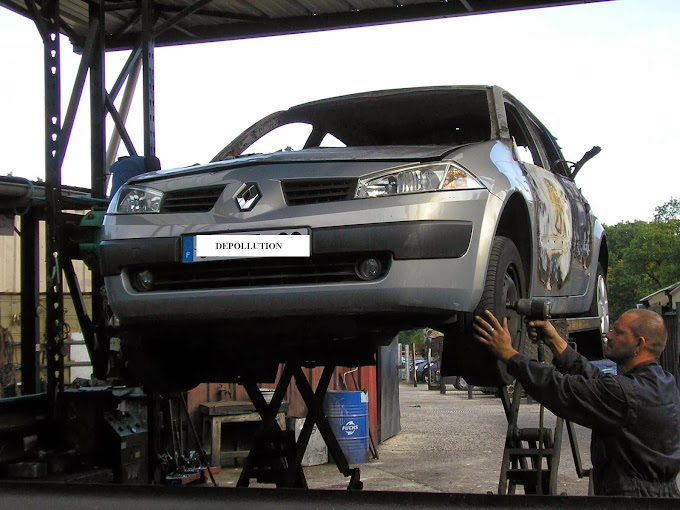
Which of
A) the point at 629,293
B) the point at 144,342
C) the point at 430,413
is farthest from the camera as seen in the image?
the point at 629,293

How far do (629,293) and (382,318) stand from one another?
2862 inches

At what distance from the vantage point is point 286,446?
17.4ft

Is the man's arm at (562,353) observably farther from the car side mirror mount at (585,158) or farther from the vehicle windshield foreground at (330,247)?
the car side mirror mount at (585,158)

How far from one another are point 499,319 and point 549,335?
371 millimetres

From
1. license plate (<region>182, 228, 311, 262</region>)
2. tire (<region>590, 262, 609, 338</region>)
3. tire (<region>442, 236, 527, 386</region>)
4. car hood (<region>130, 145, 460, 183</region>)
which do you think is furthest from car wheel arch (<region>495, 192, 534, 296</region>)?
tire (<region>590, 262, 609, 338</region>)

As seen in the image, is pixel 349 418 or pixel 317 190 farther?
pixel 349 418

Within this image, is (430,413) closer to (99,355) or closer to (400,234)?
(99,355)

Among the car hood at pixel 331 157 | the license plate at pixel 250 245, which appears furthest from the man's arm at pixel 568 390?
the license plate at pixel 250 245

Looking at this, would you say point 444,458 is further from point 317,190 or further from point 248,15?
point 317,190

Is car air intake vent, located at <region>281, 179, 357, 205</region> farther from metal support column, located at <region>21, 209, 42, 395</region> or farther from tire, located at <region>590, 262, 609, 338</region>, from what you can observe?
metal support column, located at <region>21, 209, 42, 395</region>

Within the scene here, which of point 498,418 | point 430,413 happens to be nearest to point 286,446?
point 498,418

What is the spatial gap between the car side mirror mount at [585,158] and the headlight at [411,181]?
2.29m

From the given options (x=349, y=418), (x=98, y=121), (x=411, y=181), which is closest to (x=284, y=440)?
(x=411, y=181)

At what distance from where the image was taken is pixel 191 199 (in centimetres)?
372
